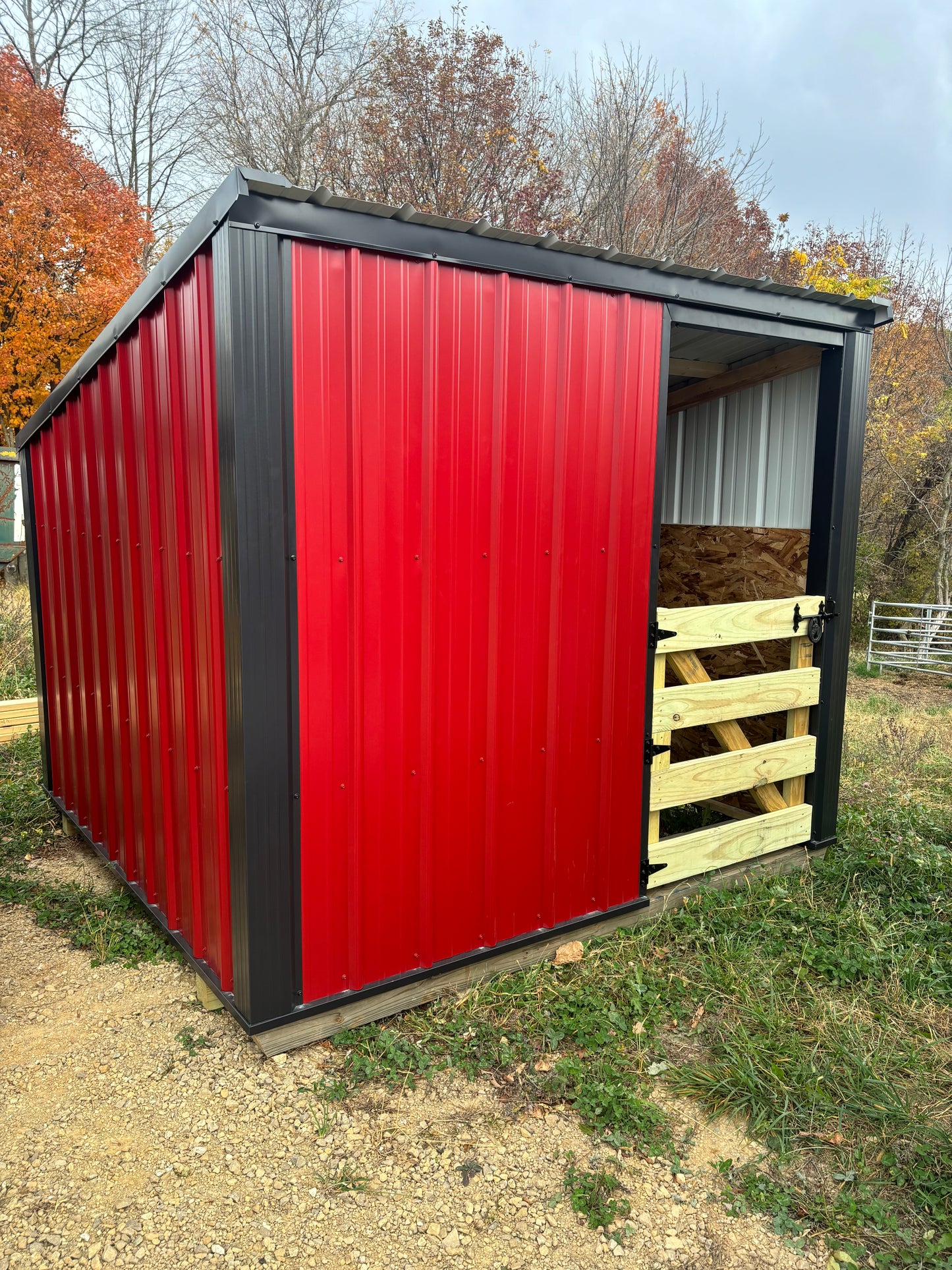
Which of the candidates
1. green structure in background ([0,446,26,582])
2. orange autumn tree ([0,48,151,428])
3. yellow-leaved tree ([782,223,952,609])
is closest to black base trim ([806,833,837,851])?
yellow-leaved tree ([782,223,952,609])

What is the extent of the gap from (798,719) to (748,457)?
4.83 ft

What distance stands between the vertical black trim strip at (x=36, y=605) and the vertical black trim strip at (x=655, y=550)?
3862mm

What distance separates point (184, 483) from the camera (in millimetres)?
2842

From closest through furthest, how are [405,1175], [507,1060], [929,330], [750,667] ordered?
[405,1175] → [507,1060] → [750,667] → [929,330]

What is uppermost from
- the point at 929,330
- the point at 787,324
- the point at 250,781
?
the point at 929,330

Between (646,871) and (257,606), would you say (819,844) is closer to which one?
(646,871)

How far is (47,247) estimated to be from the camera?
562 inches

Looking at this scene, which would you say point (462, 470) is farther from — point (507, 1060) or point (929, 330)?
point (929, 330)

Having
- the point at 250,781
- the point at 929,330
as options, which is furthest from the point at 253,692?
the point at 929,330

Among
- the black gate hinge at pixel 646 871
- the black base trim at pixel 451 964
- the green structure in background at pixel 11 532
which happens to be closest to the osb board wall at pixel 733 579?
the black gate hinge at pixel 646 871

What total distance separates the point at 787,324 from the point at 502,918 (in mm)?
2908

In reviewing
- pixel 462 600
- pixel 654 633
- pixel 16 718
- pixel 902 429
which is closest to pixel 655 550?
pixel 654 633

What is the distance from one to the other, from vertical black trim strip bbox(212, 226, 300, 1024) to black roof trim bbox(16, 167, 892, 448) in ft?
0.36

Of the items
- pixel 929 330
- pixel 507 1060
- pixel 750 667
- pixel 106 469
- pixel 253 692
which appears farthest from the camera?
pixel 929 330
